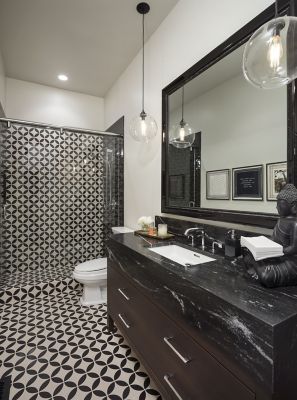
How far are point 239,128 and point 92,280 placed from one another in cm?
196

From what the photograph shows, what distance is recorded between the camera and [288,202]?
96 cm

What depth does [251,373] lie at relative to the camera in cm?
70

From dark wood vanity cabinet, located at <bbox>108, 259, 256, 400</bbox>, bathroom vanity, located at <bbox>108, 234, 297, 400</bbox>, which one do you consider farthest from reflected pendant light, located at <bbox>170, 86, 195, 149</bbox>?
dark wood vanity cabinet, located at <bbox>108, 259, 256, 400</bbox>

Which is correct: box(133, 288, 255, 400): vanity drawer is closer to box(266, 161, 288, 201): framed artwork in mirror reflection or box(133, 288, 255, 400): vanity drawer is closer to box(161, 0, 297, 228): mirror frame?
box(161, 0, 297, 228): mirror frame

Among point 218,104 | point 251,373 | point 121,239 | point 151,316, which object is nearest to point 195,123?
point 218,104

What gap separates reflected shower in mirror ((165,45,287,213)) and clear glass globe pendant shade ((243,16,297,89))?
30 centimetres

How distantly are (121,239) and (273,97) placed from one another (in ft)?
4.50

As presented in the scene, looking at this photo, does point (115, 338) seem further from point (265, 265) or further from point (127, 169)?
point (127, 169)

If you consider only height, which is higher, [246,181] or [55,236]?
[246,181]

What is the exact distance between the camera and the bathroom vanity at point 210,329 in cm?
67

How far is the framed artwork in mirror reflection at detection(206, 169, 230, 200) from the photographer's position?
1.52 metres

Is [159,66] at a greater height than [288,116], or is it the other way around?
[159,66]

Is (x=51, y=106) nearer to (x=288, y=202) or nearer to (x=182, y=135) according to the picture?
(x=182, y=135)

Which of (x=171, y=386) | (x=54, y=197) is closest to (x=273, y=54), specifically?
(x=171, y=386)
